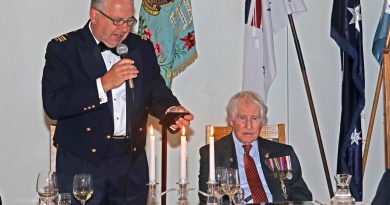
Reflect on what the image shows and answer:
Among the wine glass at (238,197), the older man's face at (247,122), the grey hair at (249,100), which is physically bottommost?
the wine glass at (238,197)

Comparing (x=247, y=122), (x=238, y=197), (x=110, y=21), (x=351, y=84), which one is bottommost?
(x=238, y=197)

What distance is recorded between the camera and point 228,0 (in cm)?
562

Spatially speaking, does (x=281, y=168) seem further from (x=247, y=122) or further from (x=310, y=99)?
(x=310, y=99)

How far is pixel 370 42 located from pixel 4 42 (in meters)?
2.87

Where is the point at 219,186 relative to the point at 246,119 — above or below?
below

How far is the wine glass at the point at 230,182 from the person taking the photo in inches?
116

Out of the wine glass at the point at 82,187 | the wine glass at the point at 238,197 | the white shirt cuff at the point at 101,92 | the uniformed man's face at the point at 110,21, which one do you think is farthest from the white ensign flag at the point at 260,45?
the wine glass at the point at 82,187

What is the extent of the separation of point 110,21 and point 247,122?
43.7 inches

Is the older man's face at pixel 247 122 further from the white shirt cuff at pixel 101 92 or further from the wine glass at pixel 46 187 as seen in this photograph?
the wine glass at pixel 46 187

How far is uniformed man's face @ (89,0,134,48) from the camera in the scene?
3447 millimetres

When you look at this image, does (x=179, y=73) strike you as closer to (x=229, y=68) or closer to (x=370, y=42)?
(x=229, y=68)

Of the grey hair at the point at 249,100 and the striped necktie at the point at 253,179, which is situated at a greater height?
the grey hair at the point at 249,100

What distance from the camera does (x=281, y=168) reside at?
4070mm

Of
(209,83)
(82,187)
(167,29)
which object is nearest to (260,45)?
(209,83)
